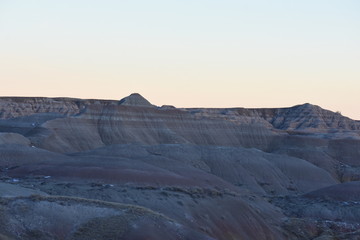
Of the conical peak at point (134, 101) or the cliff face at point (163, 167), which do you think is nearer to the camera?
the cliff face at point (163, 167)

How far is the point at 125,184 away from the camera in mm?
53906

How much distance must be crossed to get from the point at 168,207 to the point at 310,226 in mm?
12601

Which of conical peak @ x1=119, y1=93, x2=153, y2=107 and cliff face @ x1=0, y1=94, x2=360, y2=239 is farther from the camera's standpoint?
conical peak @ x1=119, y1=93, x2=153, y2=107

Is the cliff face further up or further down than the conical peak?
further down

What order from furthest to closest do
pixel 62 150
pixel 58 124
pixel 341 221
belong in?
pixel 58 124, pixel 62 150, pixel 341 221

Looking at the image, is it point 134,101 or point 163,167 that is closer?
point 163,167

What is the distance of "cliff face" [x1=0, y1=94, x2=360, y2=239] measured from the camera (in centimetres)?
3819

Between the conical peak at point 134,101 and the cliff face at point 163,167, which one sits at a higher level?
the conical peak at point 134,101

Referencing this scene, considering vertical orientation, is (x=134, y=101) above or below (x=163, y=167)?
above

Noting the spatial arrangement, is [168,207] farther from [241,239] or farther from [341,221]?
[341,221]

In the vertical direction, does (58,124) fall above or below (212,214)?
above

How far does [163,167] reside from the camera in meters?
66.6

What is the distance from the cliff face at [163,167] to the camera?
38.2 meters

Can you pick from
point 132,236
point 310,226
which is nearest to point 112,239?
point 132,236
